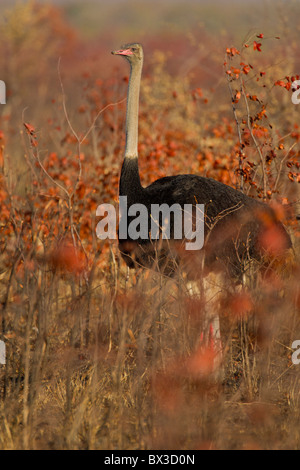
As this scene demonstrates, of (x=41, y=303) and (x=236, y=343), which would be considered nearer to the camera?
(x=41, y=303)

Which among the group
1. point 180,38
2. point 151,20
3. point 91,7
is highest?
point 91,7

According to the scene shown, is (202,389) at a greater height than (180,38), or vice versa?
(180,38)

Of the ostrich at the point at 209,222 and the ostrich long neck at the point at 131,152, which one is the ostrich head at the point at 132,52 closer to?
the ostrich long neck at the point at 131,152

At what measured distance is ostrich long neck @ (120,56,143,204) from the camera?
5531 mm

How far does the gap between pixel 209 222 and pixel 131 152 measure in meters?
0.96

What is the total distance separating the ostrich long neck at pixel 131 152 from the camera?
218 inches

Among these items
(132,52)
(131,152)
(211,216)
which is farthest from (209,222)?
(132,52)

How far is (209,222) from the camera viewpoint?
5.11 m

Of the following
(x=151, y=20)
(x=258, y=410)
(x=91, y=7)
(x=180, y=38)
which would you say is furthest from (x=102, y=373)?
(x=91, y=7)

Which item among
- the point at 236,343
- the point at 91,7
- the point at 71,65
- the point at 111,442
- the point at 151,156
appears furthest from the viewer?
the point at 91,7

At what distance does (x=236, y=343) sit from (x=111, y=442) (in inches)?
67.0

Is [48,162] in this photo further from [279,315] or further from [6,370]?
[279,315]

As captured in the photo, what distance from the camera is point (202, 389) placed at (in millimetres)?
4020

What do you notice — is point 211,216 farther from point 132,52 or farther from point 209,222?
point 132,52
